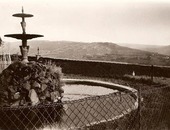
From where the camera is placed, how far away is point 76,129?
17.5 feet

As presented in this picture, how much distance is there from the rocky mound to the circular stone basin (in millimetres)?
2071

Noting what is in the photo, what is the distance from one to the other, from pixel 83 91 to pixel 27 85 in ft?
11.3

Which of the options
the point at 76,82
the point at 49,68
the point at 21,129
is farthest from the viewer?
the point at 76,82

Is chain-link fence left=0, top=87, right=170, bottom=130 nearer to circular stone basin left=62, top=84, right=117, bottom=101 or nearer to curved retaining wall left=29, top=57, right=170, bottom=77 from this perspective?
circular stone basin left=62, top=84, right=117, bottom=101

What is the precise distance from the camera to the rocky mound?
6.11 m

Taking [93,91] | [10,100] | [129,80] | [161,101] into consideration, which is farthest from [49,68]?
[129,80]

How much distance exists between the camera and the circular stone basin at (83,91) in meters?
8.91

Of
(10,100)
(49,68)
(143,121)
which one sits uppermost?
(49,68)

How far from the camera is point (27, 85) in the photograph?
6160 millimetres

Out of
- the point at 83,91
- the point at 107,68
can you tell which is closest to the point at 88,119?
the point at 83,91

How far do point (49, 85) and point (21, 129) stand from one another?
3.49 ft

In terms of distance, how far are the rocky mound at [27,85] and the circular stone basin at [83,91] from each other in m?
2.07

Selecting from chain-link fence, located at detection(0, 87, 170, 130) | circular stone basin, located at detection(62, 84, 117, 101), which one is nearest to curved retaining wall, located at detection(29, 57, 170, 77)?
circular stone basin, located at detection(62, 84, 117, 101)

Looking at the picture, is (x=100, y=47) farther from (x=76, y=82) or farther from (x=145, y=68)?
(x=76, y=82)
